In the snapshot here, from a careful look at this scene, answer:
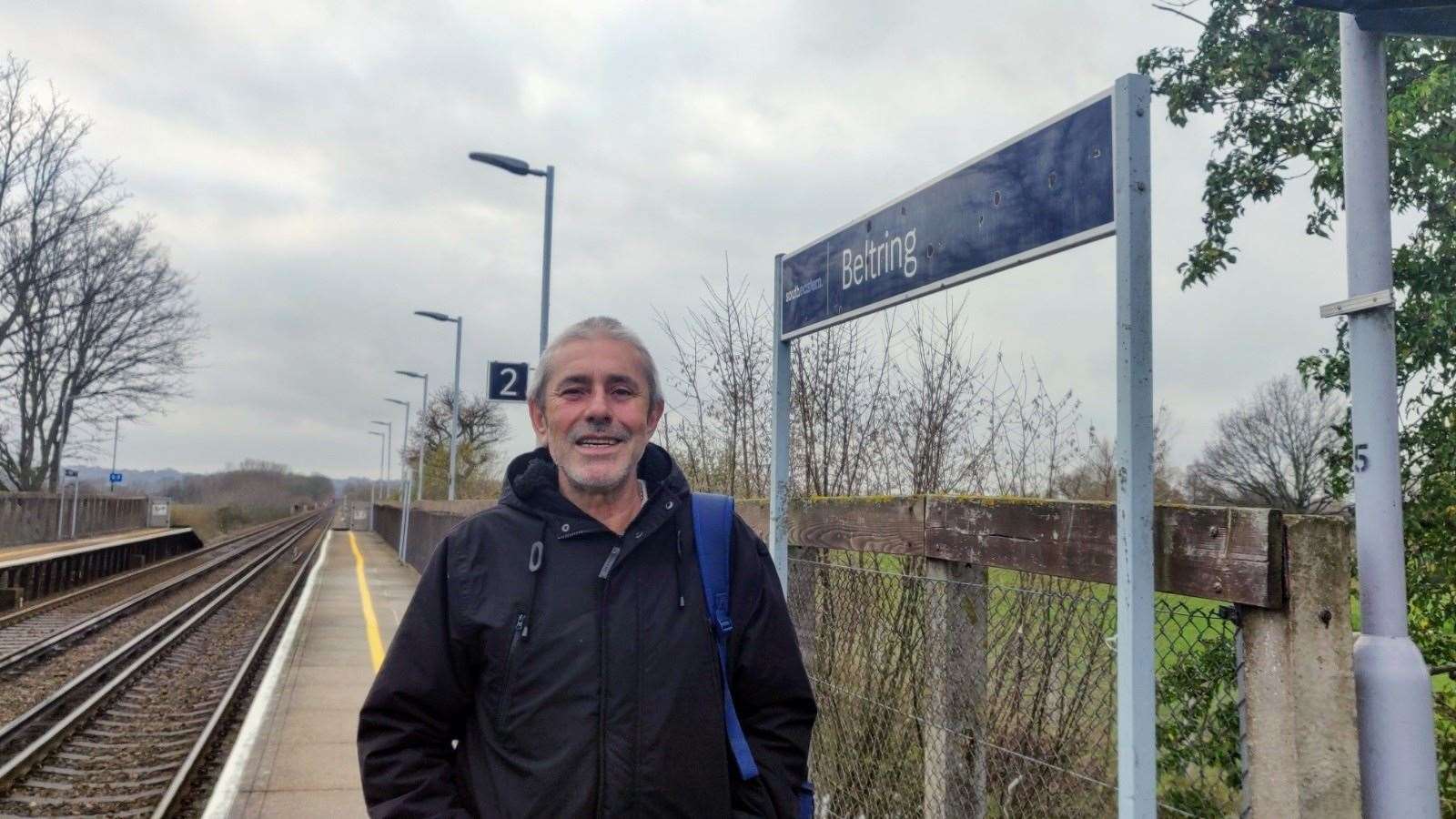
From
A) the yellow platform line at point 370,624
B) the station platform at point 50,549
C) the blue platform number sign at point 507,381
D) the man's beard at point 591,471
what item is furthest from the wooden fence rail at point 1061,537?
the station platform at point 50,549

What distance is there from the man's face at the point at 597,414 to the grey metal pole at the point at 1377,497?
1525 mm

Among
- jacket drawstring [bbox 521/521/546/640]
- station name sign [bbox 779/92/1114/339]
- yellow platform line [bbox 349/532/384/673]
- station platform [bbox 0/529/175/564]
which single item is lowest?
yellow platform line [bbox 349/532/384/673]

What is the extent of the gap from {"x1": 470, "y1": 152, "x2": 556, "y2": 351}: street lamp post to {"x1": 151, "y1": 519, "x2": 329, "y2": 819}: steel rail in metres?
5.18

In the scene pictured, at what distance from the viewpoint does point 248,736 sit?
8.71 meters

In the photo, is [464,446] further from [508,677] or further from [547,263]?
[508,677]

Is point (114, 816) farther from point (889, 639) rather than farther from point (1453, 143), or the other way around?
point (1453, 143)

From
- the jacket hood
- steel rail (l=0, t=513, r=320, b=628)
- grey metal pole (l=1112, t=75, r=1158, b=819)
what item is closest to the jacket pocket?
the jacket hood

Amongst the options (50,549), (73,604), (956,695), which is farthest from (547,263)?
(50,549)

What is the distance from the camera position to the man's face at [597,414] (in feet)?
7.57

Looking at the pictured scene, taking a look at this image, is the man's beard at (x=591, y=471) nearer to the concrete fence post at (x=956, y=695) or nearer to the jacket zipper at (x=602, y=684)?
the jacket zipper at (x=602, y=684)

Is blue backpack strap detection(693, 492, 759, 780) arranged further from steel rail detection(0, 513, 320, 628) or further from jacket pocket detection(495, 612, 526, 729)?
steel rail detection(0, 513, 320, 628)

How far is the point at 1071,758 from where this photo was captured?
11.1 feet

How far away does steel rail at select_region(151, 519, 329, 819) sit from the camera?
7.07 m

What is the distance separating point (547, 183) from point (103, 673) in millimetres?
8093
